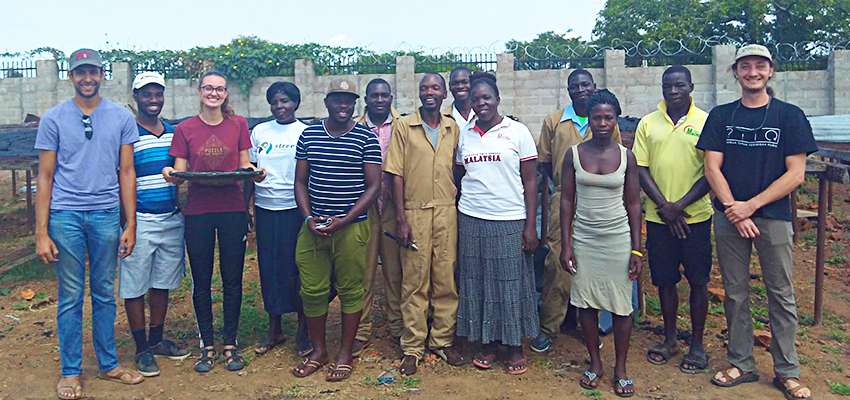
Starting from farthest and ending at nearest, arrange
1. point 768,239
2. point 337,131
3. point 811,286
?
1. point 811,286
2. point 337,131
3. point 768,239

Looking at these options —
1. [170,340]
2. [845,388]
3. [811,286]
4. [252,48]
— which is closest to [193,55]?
[252,48]

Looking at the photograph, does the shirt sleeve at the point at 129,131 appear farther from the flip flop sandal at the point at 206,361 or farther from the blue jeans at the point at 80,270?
the flip flop sandal at the point at 206,361

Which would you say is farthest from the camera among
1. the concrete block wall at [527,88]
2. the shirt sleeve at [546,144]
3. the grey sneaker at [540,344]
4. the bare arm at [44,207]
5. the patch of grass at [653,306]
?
the concrete block wall at [527,88]

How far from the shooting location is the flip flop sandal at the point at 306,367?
4.18 meters

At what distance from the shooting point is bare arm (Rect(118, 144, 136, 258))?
3.96m

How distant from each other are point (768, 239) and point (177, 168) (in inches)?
144

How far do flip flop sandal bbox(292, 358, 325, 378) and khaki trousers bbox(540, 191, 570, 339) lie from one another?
165 centimetres

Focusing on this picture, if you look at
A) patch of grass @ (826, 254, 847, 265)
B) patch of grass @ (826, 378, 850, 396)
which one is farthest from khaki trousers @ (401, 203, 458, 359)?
patch of grass @ (826, 254, 847, 265)

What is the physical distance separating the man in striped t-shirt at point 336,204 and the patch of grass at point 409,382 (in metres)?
0.37

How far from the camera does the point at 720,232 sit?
394cm

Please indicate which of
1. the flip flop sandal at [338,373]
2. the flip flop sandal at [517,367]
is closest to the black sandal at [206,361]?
the flip flop sandal at [338,373]

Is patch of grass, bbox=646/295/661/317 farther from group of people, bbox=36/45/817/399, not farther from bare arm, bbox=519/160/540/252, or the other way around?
bare arm, bbox=519/160/540/252

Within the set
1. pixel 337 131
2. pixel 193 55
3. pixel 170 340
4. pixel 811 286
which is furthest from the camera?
pixel 193 55

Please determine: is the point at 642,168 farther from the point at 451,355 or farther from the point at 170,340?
the point at 170,340
